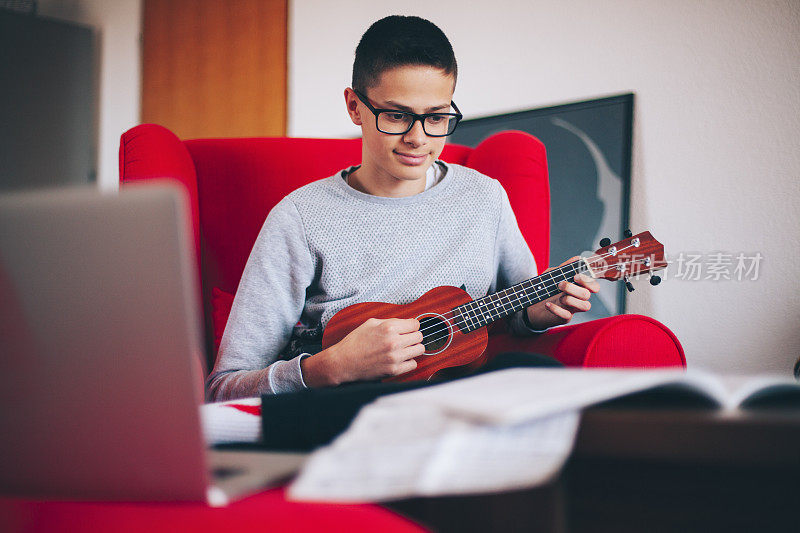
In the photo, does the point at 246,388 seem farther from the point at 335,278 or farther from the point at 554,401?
the point at 554,401

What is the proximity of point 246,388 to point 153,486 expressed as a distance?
654mm

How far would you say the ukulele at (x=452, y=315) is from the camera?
3.54ft

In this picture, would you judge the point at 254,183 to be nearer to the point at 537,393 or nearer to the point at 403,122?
the point at 403,122

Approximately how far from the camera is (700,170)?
184 centimetres

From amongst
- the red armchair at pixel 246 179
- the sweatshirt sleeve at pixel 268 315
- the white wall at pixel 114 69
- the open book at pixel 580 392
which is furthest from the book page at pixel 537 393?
the white wall at pixel 114 69

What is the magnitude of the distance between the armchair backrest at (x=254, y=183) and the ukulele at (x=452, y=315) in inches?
13.7

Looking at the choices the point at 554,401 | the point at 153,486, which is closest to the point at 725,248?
the point at 554,401

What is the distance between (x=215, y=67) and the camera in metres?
3.10

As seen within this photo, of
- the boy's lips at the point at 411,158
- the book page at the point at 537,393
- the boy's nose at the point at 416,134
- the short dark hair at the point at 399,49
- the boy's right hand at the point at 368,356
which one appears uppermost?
the short dark hair at the point at 399,49

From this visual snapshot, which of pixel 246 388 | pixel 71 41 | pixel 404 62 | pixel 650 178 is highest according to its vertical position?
pixel 71 41

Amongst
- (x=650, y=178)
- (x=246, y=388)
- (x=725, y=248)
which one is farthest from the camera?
(x=650, y=178)

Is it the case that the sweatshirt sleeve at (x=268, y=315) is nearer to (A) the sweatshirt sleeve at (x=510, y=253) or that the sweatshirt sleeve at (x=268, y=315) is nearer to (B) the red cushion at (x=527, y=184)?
(A) the sweatshirt sleeve at (x=510, y=253)

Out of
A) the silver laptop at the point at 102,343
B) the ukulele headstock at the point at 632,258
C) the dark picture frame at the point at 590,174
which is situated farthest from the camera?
the dark picture frame at the point at 590,174

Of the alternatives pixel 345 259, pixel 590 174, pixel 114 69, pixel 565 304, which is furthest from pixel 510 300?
pixel 114 69
